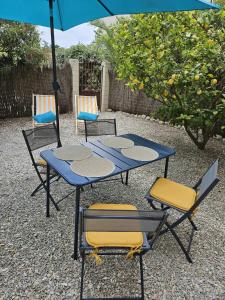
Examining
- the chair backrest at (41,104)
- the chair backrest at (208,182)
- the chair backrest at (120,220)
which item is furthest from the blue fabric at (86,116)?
the chair backrest at (120,220)

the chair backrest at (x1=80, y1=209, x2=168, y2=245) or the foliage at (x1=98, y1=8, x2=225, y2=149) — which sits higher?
the foliage at (x1=98, y1=8, x2=225, y2=149)

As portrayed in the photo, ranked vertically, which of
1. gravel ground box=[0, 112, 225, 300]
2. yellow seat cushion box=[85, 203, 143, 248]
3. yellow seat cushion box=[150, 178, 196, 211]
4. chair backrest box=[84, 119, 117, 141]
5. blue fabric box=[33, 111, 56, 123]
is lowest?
gravel ground box=[0, 112, 225, 300]

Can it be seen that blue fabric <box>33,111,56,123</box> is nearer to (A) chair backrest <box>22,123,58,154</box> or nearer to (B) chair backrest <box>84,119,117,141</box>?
(B) chair backrest <box>84,119,117,141</box>

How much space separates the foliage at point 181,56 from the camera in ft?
12.3

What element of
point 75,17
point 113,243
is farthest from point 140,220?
point 75,17

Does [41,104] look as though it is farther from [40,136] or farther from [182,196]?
[182,196]

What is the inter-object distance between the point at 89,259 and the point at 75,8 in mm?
2744

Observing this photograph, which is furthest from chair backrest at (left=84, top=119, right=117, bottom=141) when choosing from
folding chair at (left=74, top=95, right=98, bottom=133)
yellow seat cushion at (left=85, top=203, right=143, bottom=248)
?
folding chair at (left=74, top=95, right=98, bottom=133)

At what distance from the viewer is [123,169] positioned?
241cm

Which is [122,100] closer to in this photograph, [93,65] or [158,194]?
[93,65]

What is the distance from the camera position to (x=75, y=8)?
2.69 m

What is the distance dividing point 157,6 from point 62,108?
6.40 metres

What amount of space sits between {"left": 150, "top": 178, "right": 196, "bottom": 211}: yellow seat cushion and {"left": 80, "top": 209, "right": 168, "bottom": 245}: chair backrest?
0.76 meters

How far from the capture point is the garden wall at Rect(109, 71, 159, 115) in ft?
26.0
